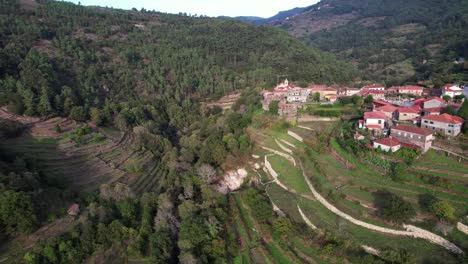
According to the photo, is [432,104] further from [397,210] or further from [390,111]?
[397,210]

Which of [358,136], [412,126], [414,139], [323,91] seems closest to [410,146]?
[414,139]

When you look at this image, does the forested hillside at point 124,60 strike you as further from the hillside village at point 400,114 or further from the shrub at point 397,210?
the shrub at point 397,210

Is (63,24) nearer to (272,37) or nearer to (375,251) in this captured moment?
(272,37)

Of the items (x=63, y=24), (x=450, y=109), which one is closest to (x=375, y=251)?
(x=450, y=109)

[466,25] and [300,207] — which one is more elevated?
[466,25]

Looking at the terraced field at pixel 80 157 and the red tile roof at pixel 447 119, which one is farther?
the terraced field at pixel 80 157

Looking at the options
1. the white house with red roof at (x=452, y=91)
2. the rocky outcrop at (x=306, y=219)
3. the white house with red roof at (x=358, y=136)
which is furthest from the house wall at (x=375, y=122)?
the white house with red roof at (x=452, y=91)

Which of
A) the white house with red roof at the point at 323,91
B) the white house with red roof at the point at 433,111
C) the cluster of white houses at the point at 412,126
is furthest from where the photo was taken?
the white house with red roof at the point at 323,91
